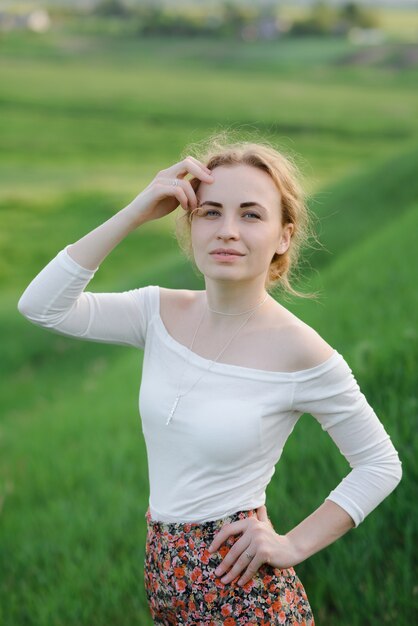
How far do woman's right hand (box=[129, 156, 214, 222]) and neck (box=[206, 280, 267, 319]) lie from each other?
4.9 inches

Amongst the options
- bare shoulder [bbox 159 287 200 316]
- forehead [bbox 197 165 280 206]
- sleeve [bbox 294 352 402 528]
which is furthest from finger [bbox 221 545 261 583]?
forehead [bbox 197 165 280 206]

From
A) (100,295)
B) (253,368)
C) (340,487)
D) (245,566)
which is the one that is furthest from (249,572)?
(100,295)

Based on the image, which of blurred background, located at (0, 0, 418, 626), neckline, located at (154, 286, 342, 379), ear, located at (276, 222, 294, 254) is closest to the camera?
neckline, located at (154, 286, 342, 379)

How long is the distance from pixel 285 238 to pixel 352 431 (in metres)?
0.32

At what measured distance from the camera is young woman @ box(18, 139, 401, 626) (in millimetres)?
1335

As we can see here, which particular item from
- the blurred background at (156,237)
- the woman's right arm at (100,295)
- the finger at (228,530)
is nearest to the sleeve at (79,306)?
the woman's right arm at (100,295)

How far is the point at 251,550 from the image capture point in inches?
52.4

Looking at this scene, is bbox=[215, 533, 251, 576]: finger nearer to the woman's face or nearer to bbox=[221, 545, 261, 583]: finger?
bbox=[221, 545, 261, 583]: finger

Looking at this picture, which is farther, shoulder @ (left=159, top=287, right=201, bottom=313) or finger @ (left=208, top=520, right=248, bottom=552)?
shoulder @ (left=159, top=287, right=201, bottom=313)

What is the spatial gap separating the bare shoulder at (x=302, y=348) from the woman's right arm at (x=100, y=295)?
0.24m

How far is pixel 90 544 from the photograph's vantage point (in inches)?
111

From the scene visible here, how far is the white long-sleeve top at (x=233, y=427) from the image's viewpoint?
1.33 m

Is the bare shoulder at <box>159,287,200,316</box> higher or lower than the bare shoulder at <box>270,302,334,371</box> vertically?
higher

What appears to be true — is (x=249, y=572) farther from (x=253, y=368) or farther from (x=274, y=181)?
(x=274, y=181)
